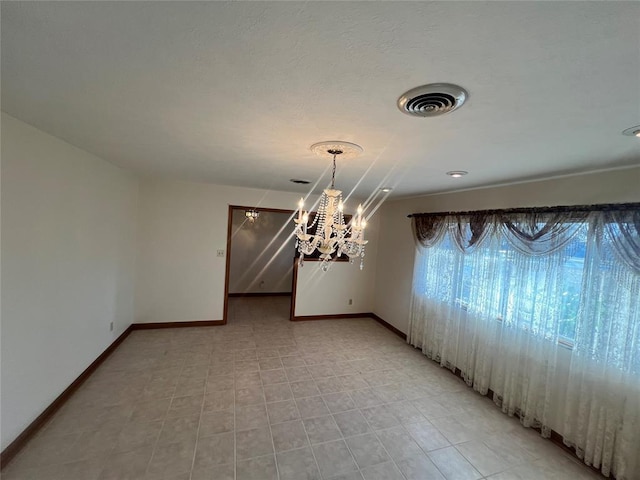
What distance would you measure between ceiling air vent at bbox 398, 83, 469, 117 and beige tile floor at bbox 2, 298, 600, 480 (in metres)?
2.30

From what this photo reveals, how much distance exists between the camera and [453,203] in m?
3.40

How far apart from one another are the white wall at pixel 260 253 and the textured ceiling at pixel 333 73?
4.60 meters

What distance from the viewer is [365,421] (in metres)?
2.32

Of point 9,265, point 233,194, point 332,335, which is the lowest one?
point 332,335

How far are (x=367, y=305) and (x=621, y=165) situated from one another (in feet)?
13.1

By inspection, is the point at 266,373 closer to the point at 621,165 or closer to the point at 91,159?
the point at 91,159

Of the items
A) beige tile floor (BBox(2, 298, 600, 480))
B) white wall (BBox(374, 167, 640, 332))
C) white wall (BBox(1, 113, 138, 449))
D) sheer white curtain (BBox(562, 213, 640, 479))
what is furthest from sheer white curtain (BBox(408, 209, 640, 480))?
white wall (BBox(1, 113, 138, 449))

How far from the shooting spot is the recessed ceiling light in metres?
1.27

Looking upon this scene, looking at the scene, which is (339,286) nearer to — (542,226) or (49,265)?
(542,226)

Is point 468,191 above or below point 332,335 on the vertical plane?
above

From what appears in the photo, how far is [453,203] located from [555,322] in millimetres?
1689

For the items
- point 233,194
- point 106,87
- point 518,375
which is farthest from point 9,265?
point 518,375

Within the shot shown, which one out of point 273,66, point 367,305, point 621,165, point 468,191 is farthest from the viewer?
point 367,305

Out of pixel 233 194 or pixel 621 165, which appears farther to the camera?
pixel 233 194
